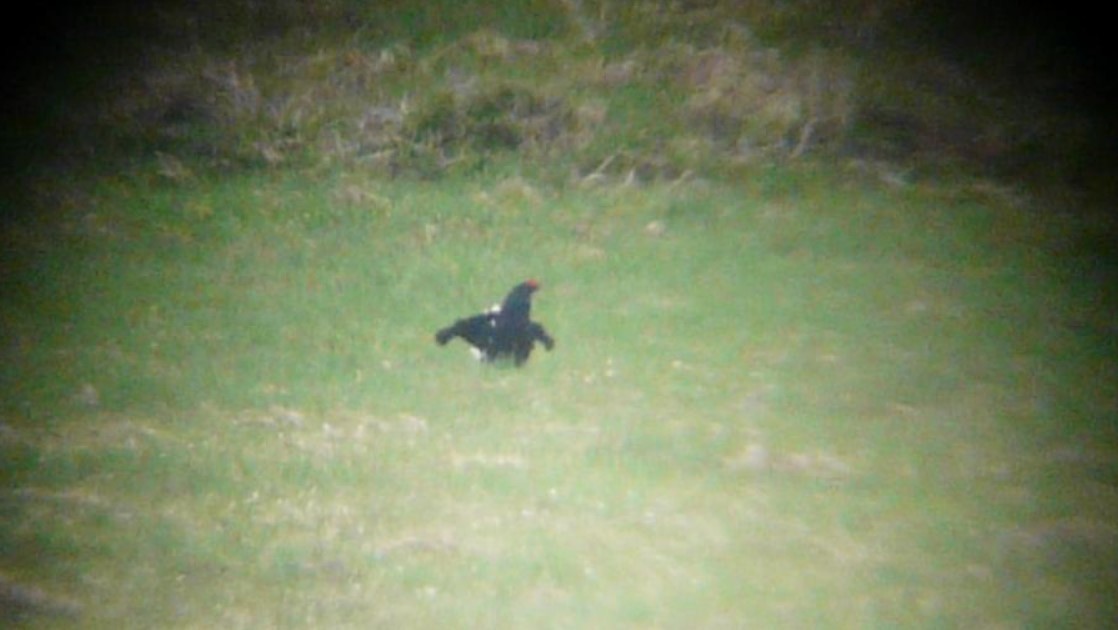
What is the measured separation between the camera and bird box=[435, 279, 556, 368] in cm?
836

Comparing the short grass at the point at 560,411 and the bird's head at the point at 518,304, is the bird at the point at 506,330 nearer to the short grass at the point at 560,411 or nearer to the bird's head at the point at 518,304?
the bird's head at the point at 518,304

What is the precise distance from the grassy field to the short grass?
0.03 meters

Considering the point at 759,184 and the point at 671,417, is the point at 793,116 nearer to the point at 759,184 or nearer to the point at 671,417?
the point at 759,184

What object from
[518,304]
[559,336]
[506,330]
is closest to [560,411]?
[506,330]

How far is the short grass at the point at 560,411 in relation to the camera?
6273 mm

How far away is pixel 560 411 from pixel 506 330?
2.32ft

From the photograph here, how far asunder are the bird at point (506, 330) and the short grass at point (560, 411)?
24 cm

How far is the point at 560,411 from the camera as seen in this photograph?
8.00m

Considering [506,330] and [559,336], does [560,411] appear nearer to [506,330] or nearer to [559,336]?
[506,330]

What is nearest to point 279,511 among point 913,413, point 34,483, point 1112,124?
point 34,483

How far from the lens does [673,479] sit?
724cm

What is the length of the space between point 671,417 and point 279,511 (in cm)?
252

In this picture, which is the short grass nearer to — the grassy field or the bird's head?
the grassy field

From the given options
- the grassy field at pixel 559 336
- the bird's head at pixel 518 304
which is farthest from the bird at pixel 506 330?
the grassy field at pixel 559 336
